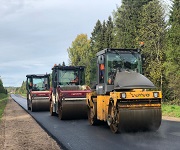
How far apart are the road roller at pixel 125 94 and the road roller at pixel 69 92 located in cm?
315

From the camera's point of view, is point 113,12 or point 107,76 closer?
point 107,76

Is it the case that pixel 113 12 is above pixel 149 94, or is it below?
above

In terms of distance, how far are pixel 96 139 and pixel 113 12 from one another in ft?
140

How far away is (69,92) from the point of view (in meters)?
14.5

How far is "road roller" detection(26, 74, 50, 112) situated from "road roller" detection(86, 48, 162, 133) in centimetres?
1037

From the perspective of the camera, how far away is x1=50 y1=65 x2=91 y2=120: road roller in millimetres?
14461

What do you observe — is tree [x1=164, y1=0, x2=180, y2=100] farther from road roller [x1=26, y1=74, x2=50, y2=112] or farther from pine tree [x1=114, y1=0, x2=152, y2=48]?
road roller [x1=26, y1=74, x2=50, y2=112]

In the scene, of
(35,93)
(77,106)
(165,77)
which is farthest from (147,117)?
(165,77)

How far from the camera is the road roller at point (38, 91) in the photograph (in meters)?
21.2

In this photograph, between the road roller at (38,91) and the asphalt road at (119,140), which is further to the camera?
the road roller at (38,91)

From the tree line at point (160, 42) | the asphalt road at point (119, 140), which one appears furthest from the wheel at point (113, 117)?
the tree line at point (160, 42)

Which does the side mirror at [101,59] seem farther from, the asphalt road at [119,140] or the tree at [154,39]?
the tree at [154,39]

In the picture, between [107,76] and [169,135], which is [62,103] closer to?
[107,76]

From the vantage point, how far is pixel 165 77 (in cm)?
2923
